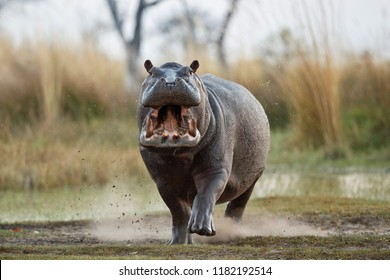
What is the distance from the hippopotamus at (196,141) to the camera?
604 centimetres

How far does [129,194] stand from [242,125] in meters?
3.31

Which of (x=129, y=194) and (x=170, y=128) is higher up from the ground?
(x=170, y=128)

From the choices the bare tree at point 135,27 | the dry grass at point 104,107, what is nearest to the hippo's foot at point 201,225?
the dry grass at point 104,107

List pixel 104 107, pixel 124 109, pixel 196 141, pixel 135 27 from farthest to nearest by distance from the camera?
pixel 135 27 < pixel 104 107 < pixel 124 109 < pixel 196 141

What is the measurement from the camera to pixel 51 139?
43.0ft

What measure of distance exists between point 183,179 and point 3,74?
938 centimetres

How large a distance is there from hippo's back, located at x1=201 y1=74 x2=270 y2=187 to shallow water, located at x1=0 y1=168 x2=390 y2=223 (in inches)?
67.4

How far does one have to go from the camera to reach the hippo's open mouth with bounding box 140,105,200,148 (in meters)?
6.03

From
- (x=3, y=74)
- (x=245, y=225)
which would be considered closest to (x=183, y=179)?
(x=245, y=225)

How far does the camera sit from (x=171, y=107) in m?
6.10

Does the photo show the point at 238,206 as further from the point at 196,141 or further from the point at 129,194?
the point at 129,194

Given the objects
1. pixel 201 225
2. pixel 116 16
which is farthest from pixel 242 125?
pixel 116 16

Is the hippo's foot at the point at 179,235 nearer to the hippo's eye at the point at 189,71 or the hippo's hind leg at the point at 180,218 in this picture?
the hippo's hind leg at the point at 180,218

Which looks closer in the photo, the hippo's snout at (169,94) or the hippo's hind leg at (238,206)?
the hippo's snout at (169,94)
